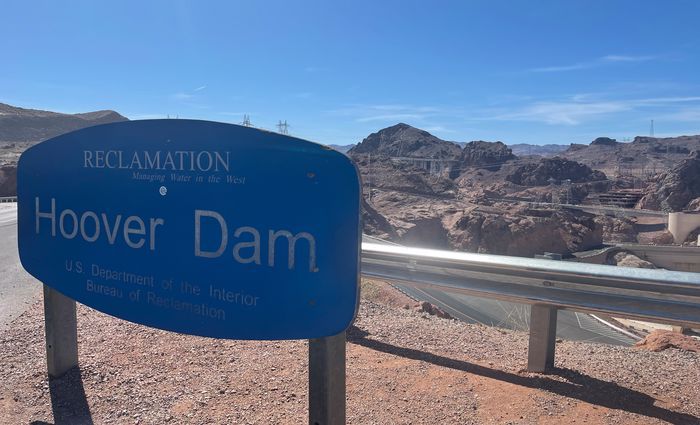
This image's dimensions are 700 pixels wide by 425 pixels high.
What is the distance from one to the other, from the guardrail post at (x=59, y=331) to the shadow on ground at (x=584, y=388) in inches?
85.5

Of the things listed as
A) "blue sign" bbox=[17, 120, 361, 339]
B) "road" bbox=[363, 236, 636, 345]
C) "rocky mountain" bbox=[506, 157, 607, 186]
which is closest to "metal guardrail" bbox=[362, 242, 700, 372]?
"blue sign" bbox=[17, 120, 361, 339]

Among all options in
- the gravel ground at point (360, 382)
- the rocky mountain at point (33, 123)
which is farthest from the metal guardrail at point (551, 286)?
the rocky mountain at point (33, 123)

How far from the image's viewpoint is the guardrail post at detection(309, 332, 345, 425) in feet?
6.17

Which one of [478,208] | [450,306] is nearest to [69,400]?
[450,306]

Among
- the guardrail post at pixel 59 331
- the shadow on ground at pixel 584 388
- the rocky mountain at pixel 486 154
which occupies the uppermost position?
Answer: the rocky mountain at pixel 486 154

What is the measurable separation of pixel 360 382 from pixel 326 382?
1566 mm

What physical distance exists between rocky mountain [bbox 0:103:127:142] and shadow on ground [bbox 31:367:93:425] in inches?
3703

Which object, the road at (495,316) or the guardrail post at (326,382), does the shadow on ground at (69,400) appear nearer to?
the guardrail post at (326,382)

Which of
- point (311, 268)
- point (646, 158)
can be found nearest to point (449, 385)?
point (311, 268)

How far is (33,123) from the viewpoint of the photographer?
97.6 m

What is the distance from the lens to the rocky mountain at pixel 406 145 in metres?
164

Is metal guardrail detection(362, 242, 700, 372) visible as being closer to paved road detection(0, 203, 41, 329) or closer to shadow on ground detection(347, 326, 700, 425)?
shadow on ground detection(347, 326, 700, 425)

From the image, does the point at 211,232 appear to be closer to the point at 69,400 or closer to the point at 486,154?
the point at 69,400

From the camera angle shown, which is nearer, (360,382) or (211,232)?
(211,232)
